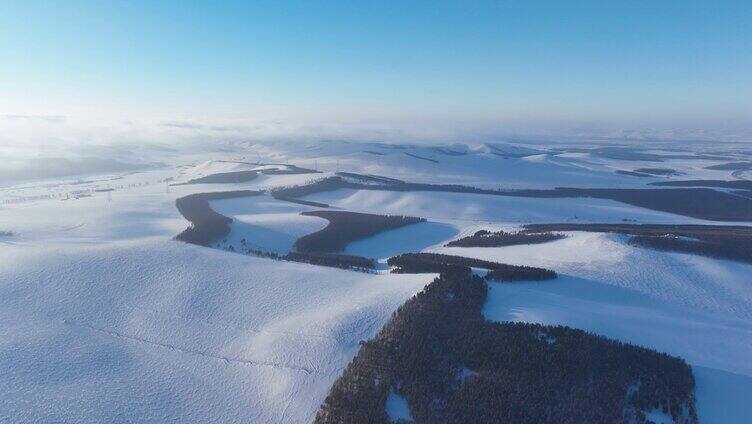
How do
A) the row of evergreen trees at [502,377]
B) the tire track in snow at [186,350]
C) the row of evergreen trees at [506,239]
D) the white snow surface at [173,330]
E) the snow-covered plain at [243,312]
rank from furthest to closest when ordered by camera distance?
the row of evergreen trees at [506,239]
the tire track in snow at [186,350]
the snow-covered plain at [243,312]
the white snow surface at [173,330]
the row of evergreen trees at [502,377]

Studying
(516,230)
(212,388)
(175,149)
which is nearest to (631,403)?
(212,388)

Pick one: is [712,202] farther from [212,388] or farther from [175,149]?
[175,149]

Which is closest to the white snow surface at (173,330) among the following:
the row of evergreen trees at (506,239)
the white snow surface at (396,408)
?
the white snow surface at (396,408)

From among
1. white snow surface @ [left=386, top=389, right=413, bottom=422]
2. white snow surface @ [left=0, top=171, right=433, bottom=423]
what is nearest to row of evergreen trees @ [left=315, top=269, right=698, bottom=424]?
white snow surface @ [left=386, top=389, right=413, bottom=422]

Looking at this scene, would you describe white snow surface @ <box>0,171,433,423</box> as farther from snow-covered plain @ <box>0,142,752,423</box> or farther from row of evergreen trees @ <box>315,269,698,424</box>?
row of evergreen trees @ <box>315,269,698,424</box>

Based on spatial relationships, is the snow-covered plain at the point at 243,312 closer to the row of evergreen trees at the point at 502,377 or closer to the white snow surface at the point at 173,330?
the white snow surface at the point at 173,330

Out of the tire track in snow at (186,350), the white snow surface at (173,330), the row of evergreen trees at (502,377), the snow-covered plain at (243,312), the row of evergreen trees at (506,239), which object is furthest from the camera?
the row of evergreen trees at (506,239)

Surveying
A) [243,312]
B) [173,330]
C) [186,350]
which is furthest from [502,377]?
[173,330]

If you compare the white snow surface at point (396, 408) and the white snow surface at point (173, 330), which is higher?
the white snow surface at point (173, 330)

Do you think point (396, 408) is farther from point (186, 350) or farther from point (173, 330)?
point (173, 330)
